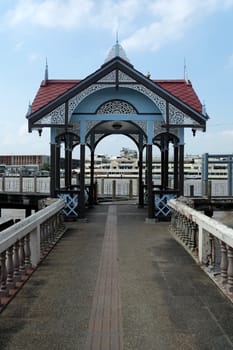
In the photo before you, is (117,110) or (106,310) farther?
(117,110)

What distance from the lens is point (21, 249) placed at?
5.70 m

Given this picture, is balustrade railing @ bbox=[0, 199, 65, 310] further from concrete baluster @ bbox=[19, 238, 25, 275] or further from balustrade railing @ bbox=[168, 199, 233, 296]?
balustrade railing @ bbox=[168, 199, 233, 296]

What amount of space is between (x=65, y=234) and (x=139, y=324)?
608 cm

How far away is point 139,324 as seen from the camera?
3994mm

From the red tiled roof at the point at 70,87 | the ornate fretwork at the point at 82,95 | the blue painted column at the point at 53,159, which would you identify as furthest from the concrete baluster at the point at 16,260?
the red tiled roof at the point at 70,87

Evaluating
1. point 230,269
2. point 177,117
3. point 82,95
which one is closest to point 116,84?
point 82,95

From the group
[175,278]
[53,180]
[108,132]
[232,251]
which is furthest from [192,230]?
[108,132]

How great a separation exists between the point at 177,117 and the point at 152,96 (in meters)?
1.04

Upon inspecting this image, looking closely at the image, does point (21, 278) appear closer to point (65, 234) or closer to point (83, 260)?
point (83, 260)

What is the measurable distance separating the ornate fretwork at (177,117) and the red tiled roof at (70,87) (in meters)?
0.48

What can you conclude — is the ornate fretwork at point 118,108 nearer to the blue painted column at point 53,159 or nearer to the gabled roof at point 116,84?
the gabled roof at point 116,84

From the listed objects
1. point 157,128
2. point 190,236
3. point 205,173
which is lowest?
point 190,236

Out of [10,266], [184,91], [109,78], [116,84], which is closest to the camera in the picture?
[10,266]

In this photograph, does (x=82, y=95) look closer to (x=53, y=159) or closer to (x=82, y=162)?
(x=82, y=162)
